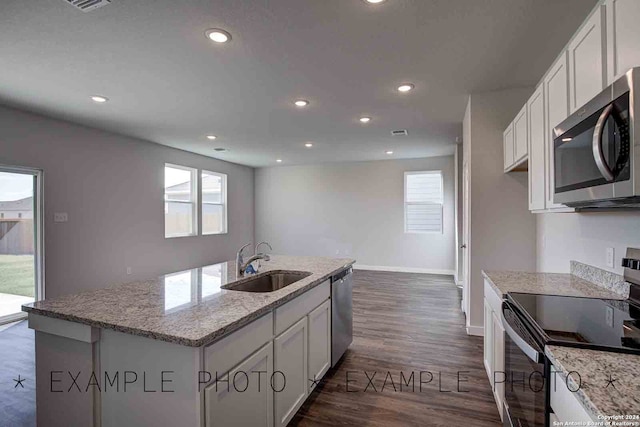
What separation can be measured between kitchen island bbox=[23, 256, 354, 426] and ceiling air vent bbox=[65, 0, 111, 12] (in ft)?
5.71

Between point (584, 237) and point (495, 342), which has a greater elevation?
point (584, 237)

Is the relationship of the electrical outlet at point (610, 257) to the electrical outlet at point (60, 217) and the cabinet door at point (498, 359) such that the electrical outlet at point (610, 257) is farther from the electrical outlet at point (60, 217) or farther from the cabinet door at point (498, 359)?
the electrical outlet at point (60, 217)

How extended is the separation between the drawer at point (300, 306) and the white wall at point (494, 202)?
6.22ft

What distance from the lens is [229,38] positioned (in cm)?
230

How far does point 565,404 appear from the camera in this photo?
0.99 m

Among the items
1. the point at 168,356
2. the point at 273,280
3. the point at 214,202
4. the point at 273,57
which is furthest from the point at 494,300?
the point at 214,202

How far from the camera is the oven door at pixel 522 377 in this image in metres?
1.17

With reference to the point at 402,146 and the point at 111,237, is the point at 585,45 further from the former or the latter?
the point at 111,237

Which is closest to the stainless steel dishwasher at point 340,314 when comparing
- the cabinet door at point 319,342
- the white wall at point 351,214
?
the cabinet door at point 319,342

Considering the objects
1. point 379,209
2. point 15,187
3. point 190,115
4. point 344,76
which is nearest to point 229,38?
point 344,76

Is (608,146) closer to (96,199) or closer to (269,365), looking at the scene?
(269,365)

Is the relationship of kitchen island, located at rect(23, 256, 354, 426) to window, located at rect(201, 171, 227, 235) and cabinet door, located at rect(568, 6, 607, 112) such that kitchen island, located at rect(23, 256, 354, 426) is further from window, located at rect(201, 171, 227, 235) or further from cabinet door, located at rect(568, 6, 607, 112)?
window, located at rect(201, 171, 227, 235)

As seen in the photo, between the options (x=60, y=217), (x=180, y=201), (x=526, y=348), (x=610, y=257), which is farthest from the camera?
(x=180, y=201)

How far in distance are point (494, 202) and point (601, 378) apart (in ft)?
9.08
